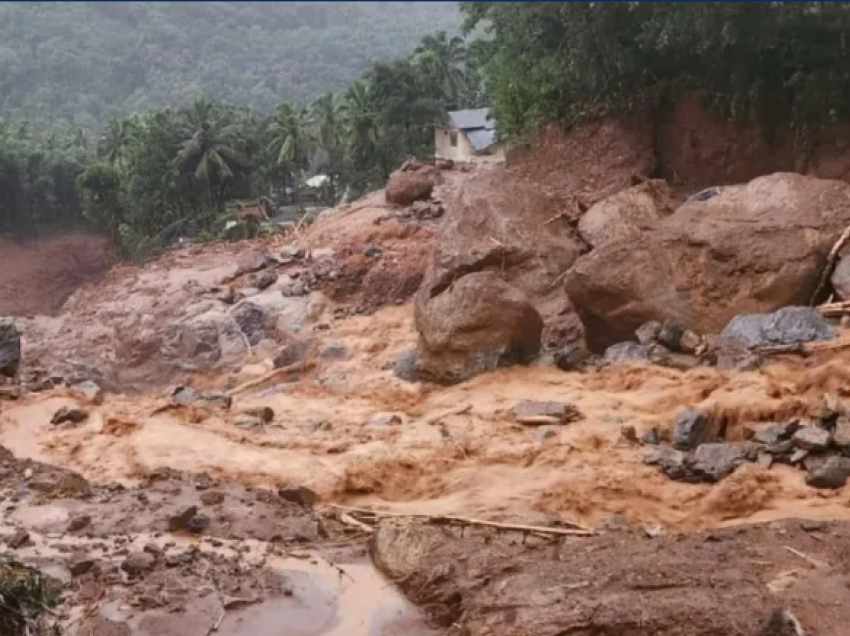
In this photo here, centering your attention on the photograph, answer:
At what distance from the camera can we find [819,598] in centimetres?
445

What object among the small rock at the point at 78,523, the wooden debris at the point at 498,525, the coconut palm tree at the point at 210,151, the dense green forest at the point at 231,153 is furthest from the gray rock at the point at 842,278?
the coconut palm tree at the point at 210,151

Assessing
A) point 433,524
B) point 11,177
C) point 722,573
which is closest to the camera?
point 722,573

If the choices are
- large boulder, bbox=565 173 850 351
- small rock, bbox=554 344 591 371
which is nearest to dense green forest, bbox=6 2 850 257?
large boulder, bbox=565 173 850 351

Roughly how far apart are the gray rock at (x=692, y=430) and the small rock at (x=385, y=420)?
2.50 m

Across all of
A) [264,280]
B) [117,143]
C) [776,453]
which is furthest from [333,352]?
[117,143]

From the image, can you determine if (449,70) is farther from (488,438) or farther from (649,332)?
(488,438)

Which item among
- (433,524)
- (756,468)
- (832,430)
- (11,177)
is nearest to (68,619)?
(433,524)

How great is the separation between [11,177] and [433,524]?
10653mm

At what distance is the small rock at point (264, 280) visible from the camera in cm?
1506

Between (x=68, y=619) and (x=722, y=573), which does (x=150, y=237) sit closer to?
(x=68, y=619)

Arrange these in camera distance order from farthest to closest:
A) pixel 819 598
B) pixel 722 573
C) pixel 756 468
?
pixel 756 468 < pixel 722 573 < pixel 819 598

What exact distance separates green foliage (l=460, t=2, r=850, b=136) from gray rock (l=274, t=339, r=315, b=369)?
4.33 meters

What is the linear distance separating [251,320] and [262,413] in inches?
177

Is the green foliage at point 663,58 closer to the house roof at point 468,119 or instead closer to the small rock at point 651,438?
the small rock at point 651,438
